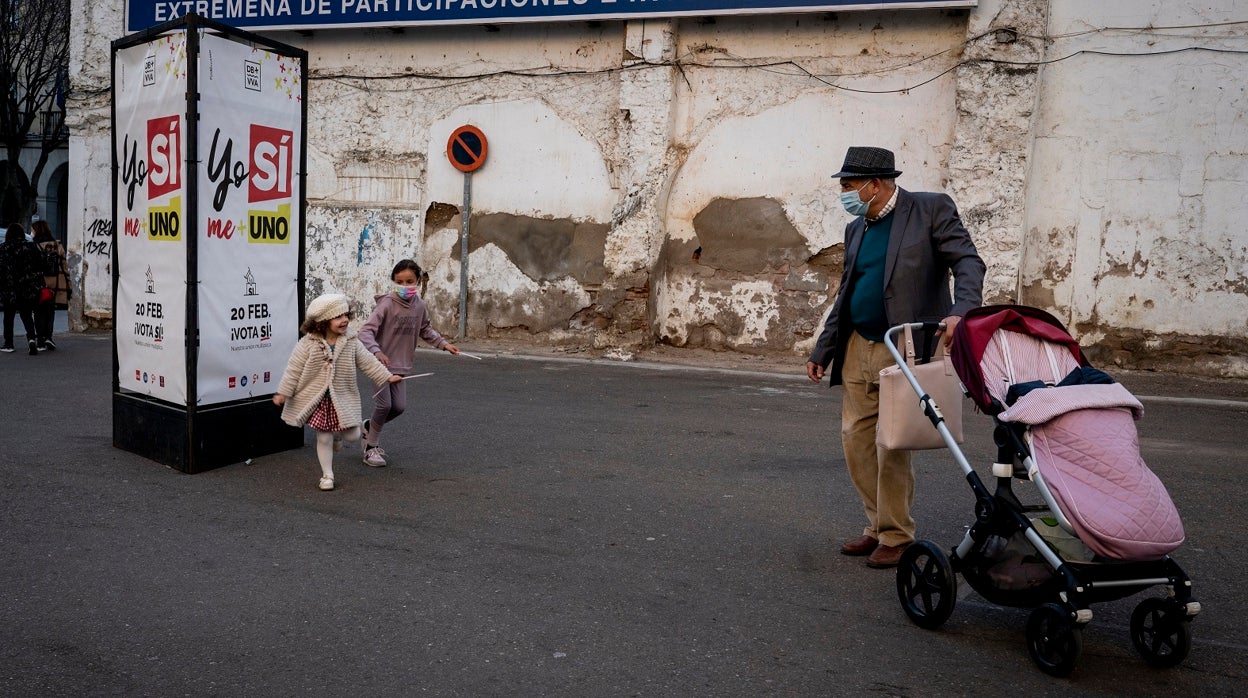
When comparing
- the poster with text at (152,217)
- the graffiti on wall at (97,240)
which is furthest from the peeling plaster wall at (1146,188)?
the graffiti on wall at (97,240)

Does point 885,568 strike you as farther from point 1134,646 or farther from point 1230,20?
point 1230,20

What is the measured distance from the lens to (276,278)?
789 cm

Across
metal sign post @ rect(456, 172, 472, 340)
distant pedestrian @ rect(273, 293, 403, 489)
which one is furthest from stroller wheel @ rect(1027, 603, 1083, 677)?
metal sign post @ rect(456, 172, 472, 340)

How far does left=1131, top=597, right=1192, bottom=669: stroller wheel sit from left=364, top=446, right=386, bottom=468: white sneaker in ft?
15.8

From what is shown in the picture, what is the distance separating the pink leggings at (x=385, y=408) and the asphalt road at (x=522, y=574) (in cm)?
24

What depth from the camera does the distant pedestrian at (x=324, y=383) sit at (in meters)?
6.82

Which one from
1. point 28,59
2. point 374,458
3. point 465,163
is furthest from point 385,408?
point 28,59

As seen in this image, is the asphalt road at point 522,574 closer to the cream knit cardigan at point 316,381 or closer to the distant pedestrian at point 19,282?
the cream knit cardigan at point 316,381

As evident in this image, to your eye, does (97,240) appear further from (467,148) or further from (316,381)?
(316,381)

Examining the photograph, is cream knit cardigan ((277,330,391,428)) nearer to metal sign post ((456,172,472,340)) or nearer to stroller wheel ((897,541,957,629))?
stroller wheel ((897,541,957,629))

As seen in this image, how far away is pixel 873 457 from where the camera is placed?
5.52 m

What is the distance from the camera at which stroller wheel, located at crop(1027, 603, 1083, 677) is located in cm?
394

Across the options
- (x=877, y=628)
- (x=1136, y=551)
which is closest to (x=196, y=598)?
(x=877, y=628)

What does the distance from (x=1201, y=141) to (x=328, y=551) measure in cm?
1078
